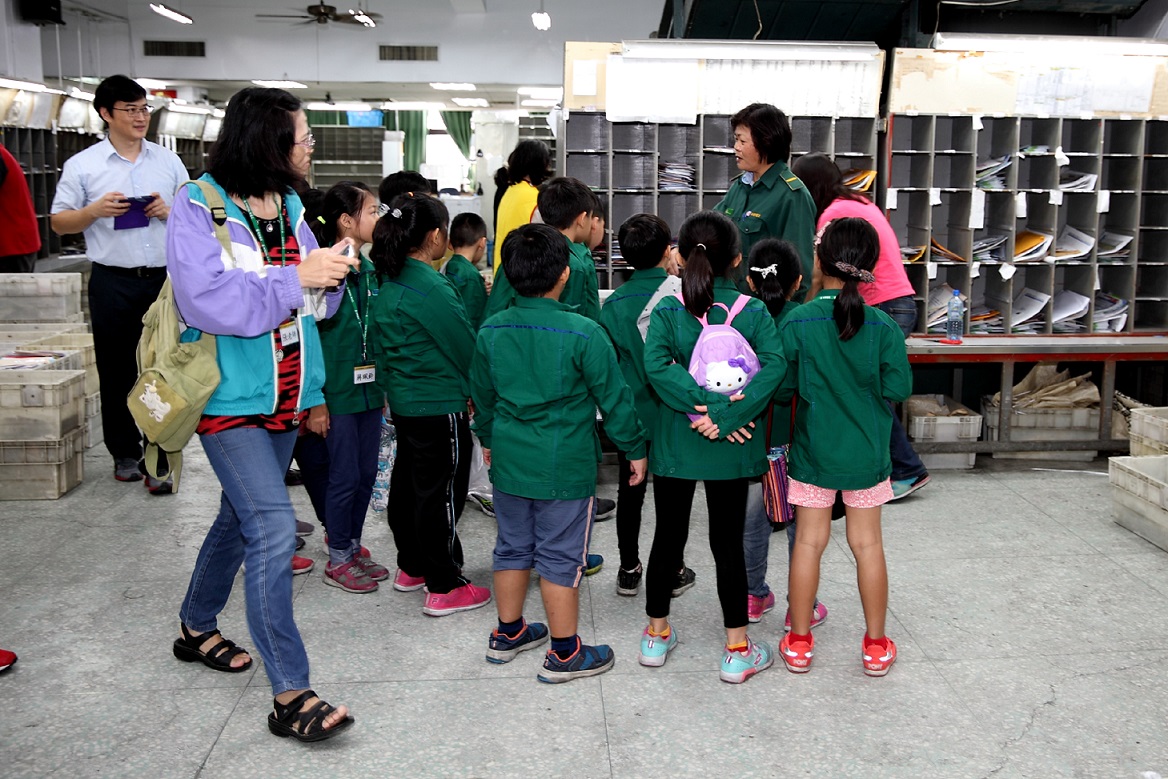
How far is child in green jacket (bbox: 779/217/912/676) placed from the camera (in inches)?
112

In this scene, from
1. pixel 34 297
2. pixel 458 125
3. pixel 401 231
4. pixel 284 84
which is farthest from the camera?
pixel 458 125

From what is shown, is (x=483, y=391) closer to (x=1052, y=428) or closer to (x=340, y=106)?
(x=1052, y=428)

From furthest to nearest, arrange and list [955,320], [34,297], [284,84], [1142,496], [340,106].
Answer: [340,106] < [284,84] < [34,297] < [955,320] < [1142,496]

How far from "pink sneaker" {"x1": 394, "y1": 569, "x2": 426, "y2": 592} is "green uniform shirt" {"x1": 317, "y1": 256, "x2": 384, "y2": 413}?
60 cm

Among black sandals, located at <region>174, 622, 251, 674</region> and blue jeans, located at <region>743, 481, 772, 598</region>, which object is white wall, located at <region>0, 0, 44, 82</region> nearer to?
black sandals, located at <region>174, 622, 251, 674</region>

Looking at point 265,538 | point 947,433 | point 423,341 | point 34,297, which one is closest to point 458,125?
point 34,297

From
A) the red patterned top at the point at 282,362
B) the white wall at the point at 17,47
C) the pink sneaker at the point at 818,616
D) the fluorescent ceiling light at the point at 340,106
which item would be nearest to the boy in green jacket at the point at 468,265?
the red patterned top at the point at 282,362

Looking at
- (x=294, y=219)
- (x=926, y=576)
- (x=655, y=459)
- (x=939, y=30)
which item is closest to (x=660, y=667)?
(x=655, y=459)

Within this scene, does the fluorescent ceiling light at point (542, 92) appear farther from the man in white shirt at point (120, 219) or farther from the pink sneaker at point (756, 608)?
the pink sneaker at point (756, 608)

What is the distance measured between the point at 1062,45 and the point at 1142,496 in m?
2.88

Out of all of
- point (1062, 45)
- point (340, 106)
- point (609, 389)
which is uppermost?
point (340, 106)

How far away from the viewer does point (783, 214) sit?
152 inches

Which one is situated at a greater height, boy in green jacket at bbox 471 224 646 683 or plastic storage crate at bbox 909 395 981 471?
boy in green jacket at bbox 471 224 646 683

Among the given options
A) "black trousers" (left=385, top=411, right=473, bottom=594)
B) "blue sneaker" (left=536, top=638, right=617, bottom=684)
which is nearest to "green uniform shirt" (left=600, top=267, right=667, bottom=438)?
"black trousers" (left=385, top=411, right=473, bottom=594)
